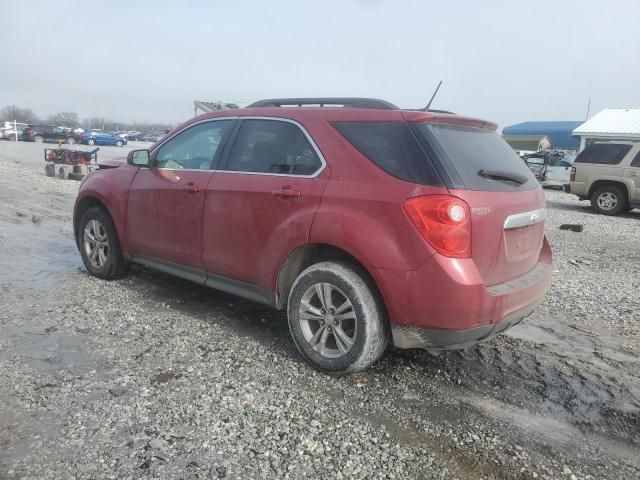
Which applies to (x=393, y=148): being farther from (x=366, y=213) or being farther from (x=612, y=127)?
(x=612, y=127)

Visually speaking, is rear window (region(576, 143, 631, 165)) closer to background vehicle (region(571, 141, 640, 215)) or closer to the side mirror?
background vehicle (region(571, 141, 640, 215))

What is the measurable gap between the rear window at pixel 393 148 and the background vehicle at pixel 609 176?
12.1 m

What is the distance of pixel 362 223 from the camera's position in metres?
3.25

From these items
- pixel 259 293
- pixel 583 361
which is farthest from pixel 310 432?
pixel 583 361

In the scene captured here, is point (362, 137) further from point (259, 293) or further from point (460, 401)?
point (460, 401)

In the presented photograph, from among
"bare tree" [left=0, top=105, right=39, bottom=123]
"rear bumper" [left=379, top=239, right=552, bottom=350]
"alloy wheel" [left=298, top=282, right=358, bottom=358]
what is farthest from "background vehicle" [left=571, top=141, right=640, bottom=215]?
"bare tree" [left=0, top=105, right=39, bottom=123]

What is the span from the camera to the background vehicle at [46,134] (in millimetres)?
44031

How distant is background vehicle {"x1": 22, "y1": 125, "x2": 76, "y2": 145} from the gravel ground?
145 feet

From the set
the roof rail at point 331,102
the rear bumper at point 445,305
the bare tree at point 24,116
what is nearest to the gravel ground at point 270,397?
the rear bumper at point 445,305

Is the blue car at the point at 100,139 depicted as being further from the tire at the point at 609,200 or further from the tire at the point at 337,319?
the tire at the point at 337,319

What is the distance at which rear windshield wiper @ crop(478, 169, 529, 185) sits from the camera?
3318mm

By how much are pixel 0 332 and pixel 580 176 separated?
1384 cm

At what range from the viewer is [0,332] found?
13.4ft

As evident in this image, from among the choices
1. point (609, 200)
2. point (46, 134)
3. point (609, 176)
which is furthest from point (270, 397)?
point (46, 134)
